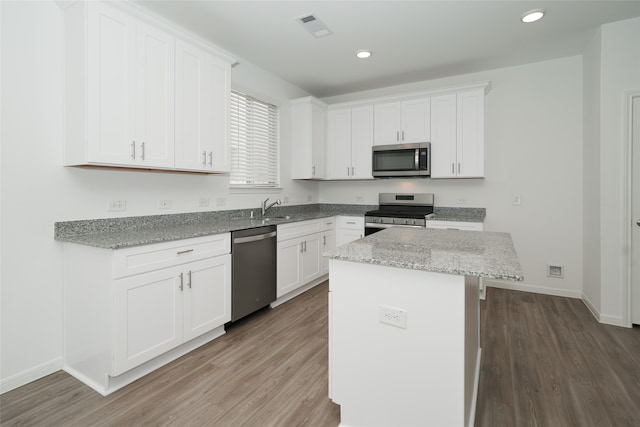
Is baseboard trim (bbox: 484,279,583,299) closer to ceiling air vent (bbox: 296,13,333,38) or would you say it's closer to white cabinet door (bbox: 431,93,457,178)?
white cabinet door (bbox: 431,93,457,178)

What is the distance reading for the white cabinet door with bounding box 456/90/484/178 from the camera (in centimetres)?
371

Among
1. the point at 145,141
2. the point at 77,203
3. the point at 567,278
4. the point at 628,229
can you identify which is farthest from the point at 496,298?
the point at 77,203

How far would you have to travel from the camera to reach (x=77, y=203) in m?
2.27

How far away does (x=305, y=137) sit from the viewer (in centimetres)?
437

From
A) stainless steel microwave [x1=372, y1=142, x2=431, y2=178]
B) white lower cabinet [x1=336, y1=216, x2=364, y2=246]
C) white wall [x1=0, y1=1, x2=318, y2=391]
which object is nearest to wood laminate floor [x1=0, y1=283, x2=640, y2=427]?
white wall [x1=0, y1=1, x2=318, y2=391]

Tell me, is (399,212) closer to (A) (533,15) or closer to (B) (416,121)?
(B) (416,121)

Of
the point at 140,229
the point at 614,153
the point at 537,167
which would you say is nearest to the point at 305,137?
the point at 140,229

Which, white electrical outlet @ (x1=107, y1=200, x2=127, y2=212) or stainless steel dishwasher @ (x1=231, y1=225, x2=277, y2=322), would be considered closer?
white electrical outlet @ (x1=107, y1=200, x2=127, y2=212)

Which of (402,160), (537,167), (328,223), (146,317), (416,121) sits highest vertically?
(416,121)

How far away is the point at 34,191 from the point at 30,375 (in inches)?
47.5

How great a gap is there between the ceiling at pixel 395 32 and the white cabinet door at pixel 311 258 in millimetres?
2076

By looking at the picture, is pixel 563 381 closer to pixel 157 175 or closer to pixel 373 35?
pixel 373 35

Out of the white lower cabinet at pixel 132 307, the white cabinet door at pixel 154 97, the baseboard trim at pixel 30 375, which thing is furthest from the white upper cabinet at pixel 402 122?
the baseboard trim at pixel 30 375

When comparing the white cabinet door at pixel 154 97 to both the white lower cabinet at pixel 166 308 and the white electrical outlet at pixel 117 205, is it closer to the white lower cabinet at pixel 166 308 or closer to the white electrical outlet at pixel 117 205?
the white electrical outlet at pixel 117 205
